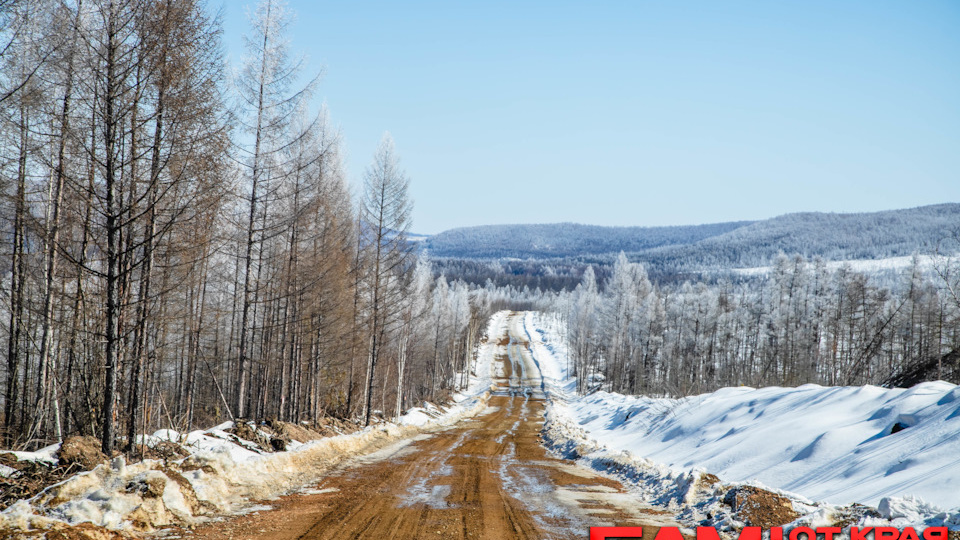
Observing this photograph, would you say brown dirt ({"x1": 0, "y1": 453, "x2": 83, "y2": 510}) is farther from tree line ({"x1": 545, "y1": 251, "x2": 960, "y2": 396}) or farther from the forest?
tree line ({"x1": 545, "y1": 251, "x2": 960, "y2": 396})

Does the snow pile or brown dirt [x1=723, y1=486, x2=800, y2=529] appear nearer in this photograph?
the snow pile

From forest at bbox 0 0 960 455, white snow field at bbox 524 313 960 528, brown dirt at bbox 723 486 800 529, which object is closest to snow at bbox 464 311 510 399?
forest at bbox 0 0 960 455

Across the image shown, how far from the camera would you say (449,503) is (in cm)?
904

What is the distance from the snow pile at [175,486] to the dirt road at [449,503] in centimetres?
61

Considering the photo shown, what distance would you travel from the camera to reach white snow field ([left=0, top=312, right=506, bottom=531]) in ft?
20.4

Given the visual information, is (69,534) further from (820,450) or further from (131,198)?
(820,450)

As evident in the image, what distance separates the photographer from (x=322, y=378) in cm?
2834

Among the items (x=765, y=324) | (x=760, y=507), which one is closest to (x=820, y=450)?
(x=760, y=507)

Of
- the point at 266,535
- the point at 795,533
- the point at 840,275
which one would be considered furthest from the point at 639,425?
the point at 840,275

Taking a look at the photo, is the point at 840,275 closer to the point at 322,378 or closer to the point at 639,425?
the point at 639,425

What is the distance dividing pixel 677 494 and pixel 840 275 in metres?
51.2

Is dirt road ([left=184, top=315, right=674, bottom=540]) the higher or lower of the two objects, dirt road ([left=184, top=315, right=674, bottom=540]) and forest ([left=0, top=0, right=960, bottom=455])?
the lower

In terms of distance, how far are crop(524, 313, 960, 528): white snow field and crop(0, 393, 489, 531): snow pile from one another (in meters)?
7.26

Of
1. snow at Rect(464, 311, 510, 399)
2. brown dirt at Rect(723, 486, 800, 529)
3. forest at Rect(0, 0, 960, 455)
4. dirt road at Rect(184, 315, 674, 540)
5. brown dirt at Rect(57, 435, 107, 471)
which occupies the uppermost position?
forest at Rect(0, 0, 960, 455)
